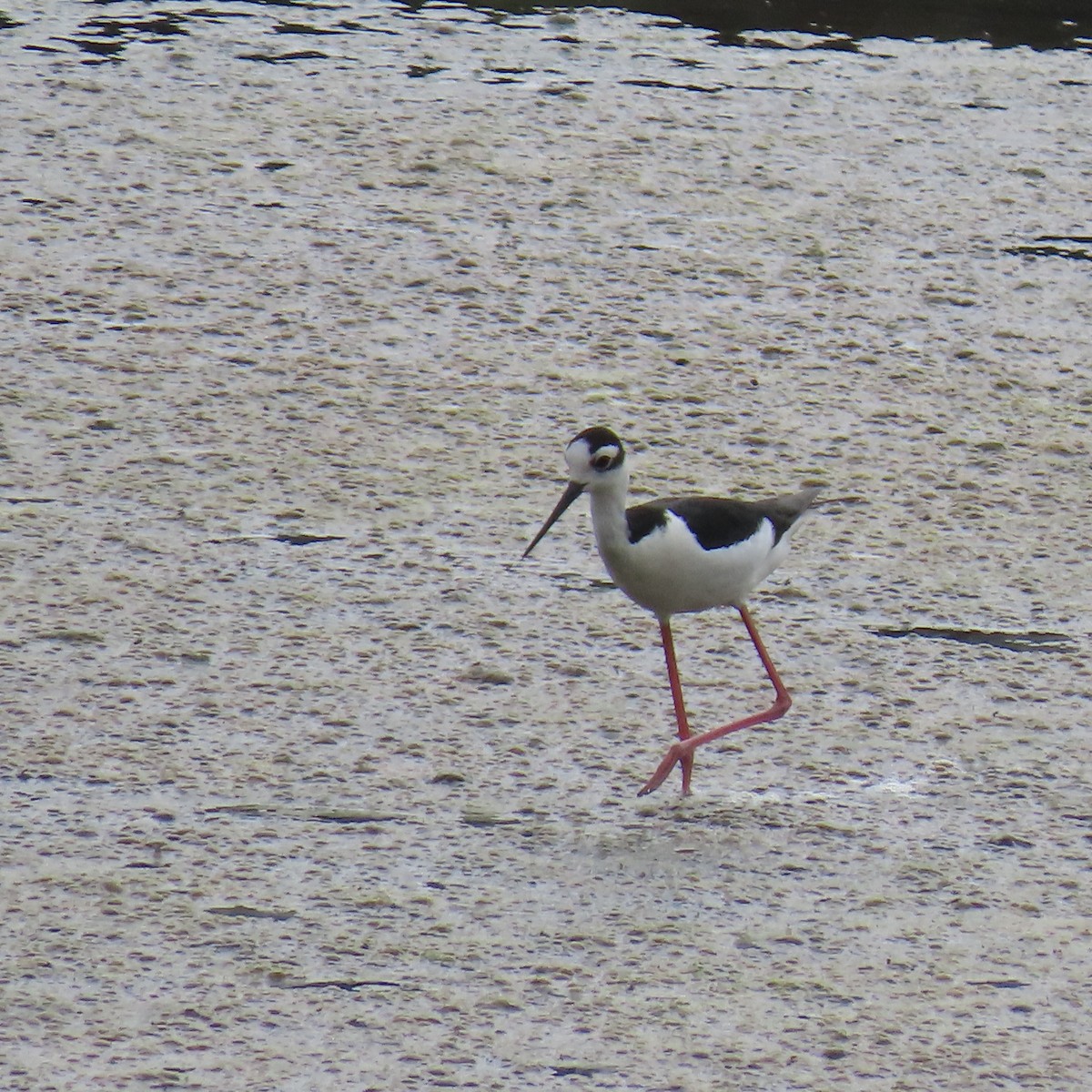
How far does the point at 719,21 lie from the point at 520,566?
438 cm

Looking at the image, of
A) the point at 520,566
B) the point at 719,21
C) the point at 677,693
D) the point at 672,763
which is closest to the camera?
the point at 672,763

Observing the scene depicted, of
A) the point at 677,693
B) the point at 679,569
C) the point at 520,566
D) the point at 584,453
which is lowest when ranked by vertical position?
the point at 520,566

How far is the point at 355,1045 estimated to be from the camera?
332 centimetres

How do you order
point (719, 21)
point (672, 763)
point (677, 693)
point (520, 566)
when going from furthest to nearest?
point (719, 21), point (520, 566), point (677, 693), point (672, 763)

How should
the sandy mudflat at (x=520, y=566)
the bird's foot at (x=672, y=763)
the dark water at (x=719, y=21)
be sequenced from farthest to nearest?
1. the dark water at (x=719, y=21)
2. the bird's foot at (x=672, y=763)
3. the sandy mudflat at (x=520, y=566)

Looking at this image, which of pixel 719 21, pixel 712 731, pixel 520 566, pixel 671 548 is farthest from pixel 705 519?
pixel 719 21

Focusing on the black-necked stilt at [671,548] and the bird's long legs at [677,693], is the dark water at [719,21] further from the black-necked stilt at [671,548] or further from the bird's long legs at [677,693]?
the bird's long legs at [677,693]

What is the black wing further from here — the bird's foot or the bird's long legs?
the bird's foot

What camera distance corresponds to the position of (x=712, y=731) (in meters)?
4.16

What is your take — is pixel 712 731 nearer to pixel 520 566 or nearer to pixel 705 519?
pixel 705 519

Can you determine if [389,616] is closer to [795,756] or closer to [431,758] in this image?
[431,758]

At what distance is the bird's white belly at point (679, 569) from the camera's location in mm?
4117

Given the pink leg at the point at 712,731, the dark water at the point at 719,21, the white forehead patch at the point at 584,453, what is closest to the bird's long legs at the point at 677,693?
the pink leg at the point at 712,731

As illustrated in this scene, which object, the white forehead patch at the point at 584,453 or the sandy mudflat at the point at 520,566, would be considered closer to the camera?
the sandy mudflat at the point at 520,566
